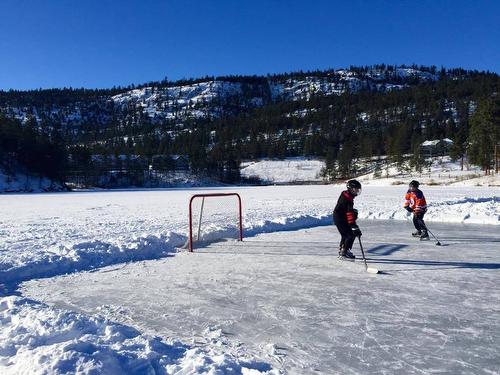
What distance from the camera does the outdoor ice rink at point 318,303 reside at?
3644mm

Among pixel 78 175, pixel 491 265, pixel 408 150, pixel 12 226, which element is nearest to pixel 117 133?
pixel 78 175

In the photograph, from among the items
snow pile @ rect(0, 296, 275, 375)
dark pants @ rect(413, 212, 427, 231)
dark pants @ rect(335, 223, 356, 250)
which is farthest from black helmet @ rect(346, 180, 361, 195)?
snow pile @ rect(0, 296, 275, 375)

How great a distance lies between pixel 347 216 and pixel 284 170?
10101 cm

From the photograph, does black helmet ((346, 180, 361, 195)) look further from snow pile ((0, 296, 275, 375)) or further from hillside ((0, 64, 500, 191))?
hillside ((0, 64, 500, 191))

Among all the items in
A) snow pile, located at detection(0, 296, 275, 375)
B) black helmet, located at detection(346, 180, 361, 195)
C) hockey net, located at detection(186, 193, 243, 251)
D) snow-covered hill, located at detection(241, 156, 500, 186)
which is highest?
snow-covered hill, located at detection(241, 156, 500, 186)

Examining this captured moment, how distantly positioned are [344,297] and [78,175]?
80791 mm

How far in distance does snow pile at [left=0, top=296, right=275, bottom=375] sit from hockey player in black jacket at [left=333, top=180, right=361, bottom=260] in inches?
159

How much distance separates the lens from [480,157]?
55.2 m

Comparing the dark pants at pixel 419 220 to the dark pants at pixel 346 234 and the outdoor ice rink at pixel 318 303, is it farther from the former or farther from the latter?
the dark pants at pixel 346 234

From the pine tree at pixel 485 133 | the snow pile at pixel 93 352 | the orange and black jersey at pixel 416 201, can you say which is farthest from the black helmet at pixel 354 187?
the pine tree at pixel 485 133

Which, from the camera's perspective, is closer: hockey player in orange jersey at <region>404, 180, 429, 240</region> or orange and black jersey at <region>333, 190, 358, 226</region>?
orange and black jersey at <region>333, 190, 358, 226</region>

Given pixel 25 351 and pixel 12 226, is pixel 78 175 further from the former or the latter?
pixel 25 351

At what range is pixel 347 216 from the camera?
23.5 feet

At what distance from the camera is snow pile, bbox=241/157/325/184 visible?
99.9 meters
